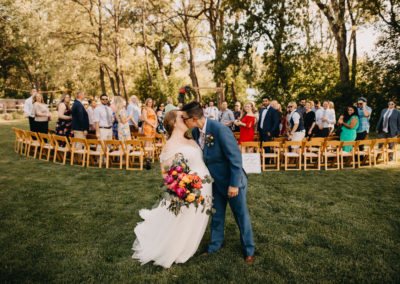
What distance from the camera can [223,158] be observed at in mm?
3324

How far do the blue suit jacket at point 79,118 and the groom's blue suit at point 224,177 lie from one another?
6.16 m

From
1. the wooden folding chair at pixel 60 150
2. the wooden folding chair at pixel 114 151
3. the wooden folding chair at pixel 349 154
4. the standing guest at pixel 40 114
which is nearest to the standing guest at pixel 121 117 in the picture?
the wooden folding chair at pixel 114 151

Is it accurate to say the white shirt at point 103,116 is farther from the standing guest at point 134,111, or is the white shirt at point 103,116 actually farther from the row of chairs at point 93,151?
the standing guest at point 134,111

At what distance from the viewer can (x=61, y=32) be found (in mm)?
24312

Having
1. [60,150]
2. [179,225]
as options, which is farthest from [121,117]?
[179,225]

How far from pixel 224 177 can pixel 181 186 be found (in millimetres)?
711

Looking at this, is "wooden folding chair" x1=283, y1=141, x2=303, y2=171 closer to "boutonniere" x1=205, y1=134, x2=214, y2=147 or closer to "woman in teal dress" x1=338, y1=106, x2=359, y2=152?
"woman in teal dress" x1=338, y1=106, x2=359, y2=152

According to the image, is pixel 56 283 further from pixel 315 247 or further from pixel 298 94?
pixel 298 94

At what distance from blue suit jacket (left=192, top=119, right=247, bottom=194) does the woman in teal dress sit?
6.50 meters

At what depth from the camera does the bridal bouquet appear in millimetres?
2932

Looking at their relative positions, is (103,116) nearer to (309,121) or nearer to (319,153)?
(319,153)

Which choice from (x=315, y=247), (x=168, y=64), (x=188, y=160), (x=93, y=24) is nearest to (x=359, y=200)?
(x=315, y=247)

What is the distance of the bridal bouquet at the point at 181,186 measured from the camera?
2.93 meters

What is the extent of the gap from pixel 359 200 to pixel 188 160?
14.7 feet
